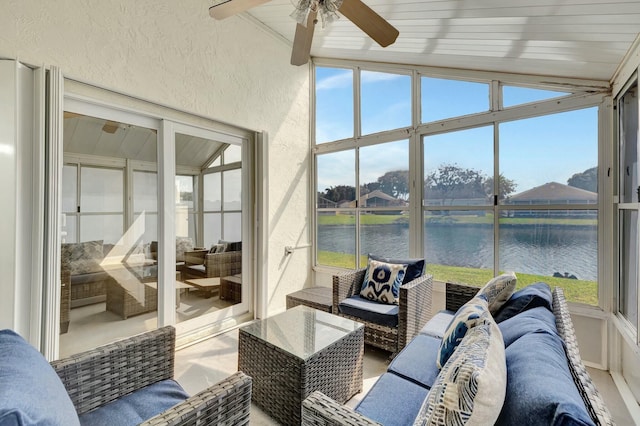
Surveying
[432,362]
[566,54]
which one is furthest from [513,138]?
[432,362]

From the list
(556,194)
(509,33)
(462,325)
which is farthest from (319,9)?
(556,194)

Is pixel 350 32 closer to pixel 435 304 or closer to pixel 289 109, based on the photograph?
pixel 289 109

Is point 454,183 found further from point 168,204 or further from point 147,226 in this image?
point 147,226

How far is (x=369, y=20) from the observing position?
5.95 feet

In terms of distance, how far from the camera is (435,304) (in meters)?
3.23

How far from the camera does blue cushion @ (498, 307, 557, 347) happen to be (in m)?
1.22

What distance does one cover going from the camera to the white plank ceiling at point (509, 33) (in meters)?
1.79

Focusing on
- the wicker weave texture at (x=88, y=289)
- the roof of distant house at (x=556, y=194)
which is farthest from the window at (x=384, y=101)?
the wicker weave texture at (x=88, y=289)

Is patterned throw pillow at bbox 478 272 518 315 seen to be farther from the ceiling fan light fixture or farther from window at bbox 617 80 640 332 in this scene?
the ceiling fan light fixture

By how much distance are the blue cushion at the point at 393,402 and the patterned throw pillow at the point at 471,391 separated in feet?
1.10

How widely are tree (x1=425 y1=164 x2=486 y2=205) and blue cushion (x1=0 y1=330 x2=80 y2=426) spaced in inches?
131

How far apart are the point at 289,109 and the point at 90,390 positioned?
11.5ft

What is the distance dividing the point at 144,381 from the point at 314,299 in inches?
76.2

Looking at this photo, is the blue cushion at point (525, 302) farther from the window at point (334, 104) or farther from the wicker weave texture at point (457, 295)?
the window at point (334, 104)
